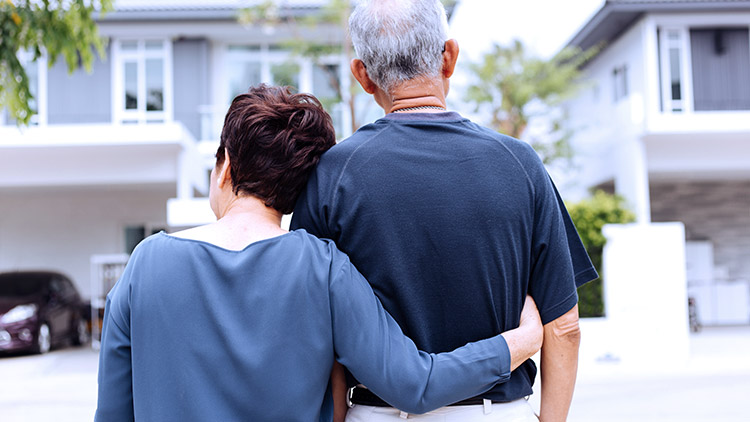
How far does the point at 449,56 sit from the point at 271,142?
54cm

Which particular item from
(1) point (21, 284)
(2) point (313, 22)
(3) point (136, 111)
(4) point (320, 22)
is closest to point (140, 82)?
(3) point (136, 111)

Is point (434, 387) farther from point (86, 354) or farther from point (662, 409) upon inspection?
point (86, 354)

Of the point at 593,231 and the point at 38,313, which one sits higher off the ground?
the point at 593,231

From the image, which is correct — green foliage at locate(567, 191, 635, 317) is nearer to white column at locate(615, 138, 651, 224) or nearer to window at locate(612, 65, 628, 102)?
white column at locate(615, 138, 651, 224)

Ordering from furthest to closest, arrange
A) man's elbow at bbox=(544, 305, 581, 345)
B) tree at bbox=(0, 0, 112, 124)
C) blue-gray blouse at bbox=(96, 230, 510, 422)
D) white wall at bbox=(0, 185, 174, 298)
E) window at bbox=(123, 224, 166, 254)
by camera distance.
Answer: window at bbox=(123, 224, 166, 254) → white wall at bbox=(0, 185, 174, 298) → tree at bbox=(0, 0, 112, 124) → man's elbow at bbox=(544, 305, 581, 345) → blue-gray blouse at bbox=(96, 230, 510, 422)

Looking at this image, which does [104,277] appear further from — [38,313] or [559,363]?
[559,363]

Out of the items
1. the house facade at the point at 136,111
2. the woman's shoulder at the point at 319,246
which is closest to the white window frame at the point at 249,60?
the house facade at the point at 136,111

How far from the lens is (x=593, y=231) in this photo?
9.56 m

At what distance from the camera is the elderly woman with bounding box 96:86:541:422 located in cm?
147

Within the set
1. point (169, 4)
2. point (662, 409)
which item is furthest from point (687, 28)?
point (169, 4)

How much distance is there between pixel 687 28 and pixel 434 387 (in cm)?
1484

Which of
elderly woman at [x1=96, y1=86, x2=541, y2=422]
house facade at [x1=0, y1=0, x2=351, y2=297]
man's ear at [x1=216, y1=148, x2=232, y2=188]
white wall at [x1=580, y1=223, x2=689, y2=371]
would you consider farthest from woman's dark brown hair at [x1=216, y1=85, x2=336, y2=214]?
house facade at [x1=0, y1=0, x2=351, y2=297]

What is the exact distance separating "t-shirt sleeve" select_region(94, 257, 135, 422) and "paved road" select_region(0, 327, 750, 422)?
Result: 5591 mm

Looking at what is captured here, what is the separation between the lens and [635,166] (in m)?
12.8
